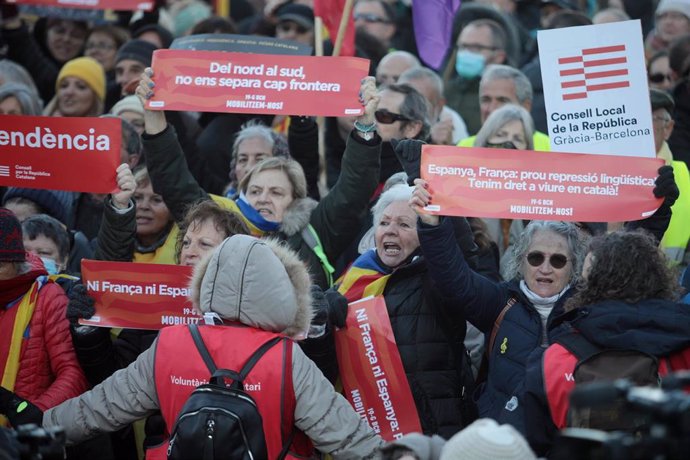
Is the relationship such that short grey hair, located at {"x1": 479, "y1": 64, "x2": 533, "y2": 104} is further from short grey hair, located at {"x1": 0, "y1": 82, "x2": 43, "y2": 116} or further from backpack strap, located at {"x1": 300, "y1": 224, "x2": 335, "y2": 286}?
short grey hair, located at {"x1": 0, "y1": 82, "x2": 43, "y2": 116}

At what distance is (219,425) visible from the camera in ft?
16.1

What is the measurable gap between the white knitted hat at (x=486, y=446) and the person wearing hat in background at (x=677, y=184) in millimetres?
3418

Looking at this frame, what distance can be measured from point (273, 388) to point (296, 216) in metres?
2.14

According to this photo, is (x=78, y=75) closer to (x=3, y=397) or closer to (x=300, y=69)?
(x=300, y=69)

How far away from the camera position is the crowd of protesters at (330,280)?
5234mm

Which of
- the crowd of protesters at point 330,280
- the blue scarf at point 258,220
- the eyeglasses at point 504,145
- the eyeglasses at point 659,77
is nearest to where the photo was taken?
the crowd of protesters at point 330,280

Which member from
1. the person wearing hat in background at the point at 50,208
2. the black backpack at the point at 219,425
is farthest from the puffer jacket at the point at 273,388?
the person wearing hat in background at the point at 50,208

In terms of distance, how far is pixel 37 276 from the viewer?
6.28 meters

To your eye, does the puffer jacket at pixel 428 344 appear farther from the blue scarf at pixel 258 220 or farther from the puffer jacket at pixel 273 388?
the blue scarf at pixel 258 220

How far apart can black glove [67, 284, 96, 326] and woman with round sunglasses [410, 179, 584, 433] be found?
1710mm

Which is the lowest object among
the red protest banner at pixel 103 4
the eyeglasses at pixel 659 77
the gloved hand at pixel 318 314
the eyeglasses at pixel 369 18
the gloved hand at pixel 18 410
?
the gloved hand at pixel 18 410

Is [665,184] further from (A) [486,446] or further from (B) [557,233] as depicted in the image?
(A) [486,446]

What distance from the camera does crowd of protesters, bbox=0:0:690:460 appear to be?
5.23 meters

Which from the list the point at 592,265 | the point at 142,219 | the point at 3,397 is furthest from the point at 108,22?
the point at 592,265
